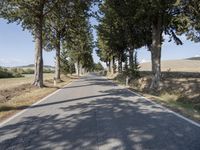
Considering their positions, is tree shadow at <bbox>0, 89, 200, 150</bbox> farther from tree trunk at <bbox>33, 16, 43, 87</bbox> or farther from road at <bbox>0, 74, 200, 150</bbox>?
tree trunk at <bbox>33, 16, 43, 87</bbox>

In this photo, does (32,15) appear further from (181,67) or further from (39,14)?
(181,67)

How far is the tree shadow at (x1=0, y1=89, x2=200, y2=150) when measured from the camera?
24.2 ft

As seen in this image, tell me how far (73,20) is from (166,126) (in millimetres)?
26343

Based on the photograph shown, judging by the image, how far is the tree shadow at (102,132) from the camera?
7.37 metres

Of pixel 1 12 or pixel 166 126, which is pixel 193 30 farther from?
pixel 166 126

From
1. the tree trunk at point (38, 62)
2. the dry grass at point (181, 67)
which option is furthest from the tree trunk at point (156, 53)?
the dry grass at point (181, 67)

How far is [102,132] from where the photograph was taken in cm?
878

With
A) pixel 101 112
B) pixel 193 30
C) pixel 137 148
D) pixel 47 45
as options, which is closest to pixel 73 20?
pixel 47 45

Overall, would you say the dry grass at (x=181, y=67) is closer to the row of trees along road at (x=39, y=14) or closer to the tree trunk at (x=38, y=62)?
the row of trees along road at (x=39, y=14)

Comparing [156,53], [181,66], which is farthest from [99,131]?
[181,66]

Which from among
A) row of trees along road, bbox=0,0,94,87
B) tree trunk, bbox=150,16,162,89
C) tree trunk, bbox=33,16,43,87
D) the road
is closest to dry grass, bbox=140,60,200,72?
row of trees along road, bbox=0,0,94,87

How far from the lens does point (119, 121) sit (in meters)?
10.5

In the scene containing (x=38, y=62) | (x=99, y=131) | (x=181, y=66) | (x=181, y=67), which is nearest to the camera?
(x=99, y=131)

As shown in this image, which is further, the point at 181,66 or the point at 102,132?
the point at 181,66
